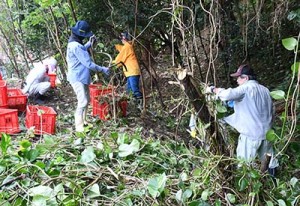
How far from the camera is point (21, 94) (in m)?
6.50

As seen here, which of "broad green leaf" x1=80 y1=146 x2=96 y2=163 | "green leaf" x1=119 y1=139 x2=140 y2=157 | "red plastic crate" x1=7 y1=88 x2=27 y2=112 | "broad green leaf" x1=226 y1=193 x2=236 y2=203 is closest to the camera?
"broad green leaf" x1=226 y1=193 x2=236 y2=203

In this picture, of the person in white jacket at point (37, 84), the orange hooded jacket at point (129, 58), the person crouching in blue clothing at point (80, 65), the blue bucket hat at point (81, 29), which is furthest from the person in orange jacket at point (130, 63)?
the blue bucket hat at point (81, 29)

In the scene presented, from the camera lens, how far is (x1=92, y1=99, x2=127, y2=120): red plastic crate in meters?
6.09

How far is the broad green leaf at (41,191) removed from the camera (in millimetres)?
2229

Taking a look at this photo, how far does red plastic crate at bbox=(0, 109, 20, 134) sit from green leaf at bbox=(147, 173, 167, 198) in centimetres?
324

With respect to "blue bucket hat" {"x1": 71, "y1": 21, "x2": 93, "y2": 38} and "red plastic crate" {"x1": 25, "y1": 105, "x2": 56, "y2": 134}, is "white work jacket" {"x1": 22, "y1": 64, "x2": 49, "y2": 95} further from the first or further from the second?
"blue bucket hat" {"x1": 71, "y1": 21, "x2": 93, "y2": 38}

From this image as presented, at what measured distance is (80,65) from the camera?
5.43 m

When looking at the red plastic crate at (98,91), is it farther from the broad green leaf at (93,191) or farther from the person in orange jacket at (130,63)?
the broad green leaf at (93,191)

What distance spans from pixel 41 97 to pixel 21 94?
2.85 ft

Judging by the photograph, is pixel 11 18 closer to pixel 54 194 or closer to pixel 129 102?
pixel 129 102

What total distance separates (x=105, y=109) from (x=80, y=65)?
934 millimetres

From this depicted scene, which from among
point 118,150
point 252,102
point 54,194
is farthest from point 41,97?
point 54,194

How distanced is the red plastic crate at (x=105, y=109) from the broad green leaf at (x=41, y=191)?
3.80 metres

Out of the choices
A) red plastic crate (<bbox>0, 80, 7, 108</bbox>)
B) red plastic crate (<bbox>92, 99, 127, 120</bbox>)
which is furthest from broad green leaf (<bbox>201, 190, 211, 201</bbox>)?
red plastic crate (<bbox>0, 80, 7, 108</bbox>)
